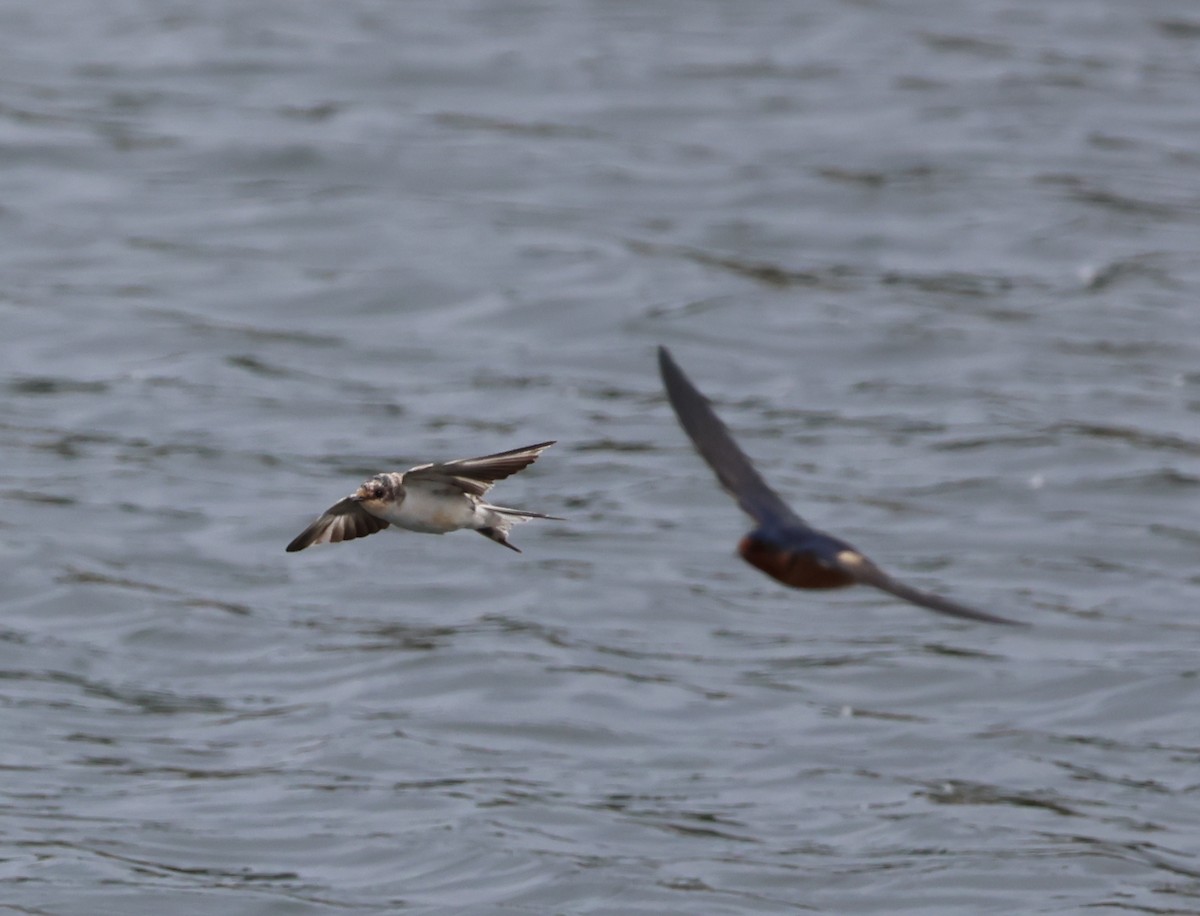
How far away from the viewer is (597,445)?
14.3m

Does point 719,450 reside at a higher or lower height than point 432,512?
higher

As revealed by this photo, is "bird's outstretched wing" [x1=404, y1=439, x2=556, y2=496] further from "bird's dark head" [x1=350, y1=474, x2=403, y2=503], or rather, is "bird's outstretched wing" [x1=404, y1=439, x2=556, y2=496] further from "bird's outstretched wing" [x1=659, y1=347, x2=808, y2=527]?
"bird's outstretched wing" [x1=659, y1=347, x2=808, y2=527]

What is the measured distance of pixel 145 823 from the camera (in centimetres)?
1005

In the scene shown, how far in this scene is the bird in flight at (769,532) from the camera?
17.8 feet

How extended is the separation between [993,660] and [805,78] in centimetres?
922

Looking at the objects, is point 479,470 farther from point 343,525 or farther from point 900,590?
point 900,590

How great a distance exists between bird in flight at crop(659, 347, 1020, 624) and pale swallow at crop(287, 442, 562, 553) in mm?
634

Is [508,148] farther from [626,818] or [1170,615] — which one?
[626,818]

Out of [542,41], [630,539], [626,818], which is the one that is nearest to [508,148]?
[542,41]

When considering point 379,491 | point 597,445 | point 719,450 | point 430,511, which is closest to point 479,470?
point 430,511

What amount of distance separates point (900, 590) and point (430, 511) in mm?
2152

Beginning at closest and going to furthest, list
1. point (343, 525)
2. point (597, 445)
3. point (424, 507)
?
point (424, 507) → point (343, 525) → point (597, 445)

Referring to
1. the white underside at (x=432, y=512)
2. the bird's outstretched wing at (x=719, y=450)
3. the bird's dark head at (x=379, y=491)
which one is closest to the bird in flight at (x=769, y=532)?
the bird's outstretched wing at (x=719, y=450)

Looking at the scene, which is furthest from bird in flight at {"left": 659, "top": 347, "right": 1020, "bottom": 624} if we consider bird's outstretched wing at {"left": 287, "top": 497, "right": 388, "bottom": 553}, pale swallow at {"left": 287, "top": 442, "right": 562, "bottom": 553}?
bird's outstretched wing at {"left": 287, "top": 497, "right": 388, "bottom": 553}
